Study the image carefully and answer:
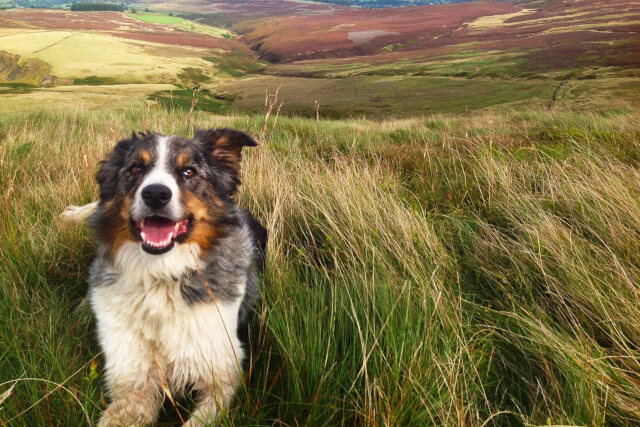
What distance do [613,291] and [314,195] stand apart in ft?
9.27

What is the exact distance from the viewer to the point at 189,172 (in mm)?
2887

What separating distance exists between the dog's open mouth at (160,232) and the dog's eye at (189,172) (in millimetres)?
433

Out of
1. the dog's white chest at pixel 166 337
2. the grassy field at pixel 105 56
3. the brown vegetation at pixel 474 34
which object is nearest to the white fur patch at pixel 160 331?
the dog's white chest at pixel 166 337

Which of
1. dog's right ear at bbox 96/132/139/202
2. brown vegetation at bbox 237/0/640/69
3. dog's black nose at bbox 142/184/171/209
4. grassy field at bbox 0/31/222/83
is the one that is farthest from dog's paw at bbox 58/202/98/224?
grassy field at bbox 0/31/222/83

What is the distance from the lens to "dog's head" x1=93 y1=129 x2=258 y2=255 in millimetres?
2463

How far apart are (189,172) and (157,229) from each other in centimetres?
55

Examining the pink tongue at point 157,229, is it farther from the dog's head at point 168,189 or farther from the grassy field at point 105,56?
the grassy field at point 105,56

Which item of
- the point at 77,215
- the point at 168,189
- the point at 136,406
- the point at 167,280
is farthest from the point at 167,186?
the point at 77,215

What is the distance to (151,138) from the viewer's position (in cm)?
296

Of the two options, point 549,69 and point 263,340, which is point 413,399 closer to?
point 263,340

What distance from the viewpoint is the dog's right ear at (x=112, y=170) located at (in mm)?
2894

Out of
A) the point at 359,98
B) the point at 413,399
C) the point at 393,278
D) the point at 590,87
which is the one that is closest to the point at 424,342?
the point at 413,399

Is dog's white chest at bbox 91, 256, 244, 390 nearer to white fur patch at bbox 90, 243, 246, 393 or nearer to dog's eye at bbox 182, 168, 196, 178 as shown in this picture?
white fur patch at bbox 90, 243, 246, 393

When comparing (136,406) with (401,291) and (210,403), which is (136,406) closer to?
(210,403)
